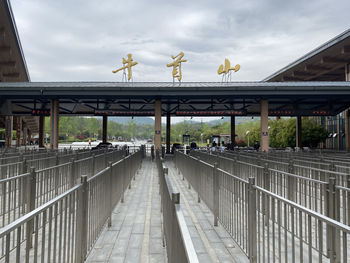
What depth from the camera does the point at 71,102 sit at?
2984 centimetres

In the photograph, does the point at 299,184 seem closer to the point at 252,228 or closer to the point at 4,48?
the point at 252,228

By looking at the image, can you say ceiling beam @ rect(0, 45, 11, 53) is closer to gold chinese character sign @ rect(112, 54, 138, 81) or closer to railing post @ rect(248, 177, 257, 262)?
gold chinese character sign @ rect(112, 54, 138, 81)

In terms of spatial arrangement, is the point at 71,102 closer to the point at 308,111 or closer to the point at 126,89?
the point at 126,89

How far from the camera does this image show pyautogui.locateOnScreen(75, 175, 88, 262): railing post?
363 centimetres

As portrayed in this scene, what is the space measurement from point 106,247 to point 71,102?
28.1m

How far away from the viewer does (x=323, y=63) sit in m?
33.2

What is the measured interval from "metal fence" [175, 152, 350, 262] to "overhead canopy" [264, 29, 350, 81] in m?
28.3

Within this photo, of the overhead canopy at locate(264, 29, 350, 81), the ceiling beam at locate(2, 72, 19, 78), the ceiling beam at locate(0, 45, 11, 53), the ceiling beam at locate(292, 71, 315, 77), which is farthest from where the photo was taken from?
the ceiling beam at locate(292, 71, 315, 77)

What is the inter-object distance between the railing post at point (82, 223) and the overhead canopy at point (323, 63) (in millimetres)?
30804

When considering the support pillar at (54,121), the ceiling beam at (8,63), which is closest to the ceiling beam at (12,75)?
the ceiling beam at (8,63)

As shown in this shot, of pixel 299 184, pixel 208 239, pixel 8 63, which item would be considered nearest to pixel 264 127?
pixel 299 184

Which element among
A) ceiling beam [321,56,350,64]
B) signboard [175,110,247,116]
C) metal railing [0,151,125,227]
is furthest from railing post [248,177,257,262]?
ceiling beam [321,56,350,64]

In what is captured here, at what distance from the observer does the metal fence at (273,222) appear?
2.45 metres

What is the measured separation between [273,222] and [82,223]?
2.73 metres
